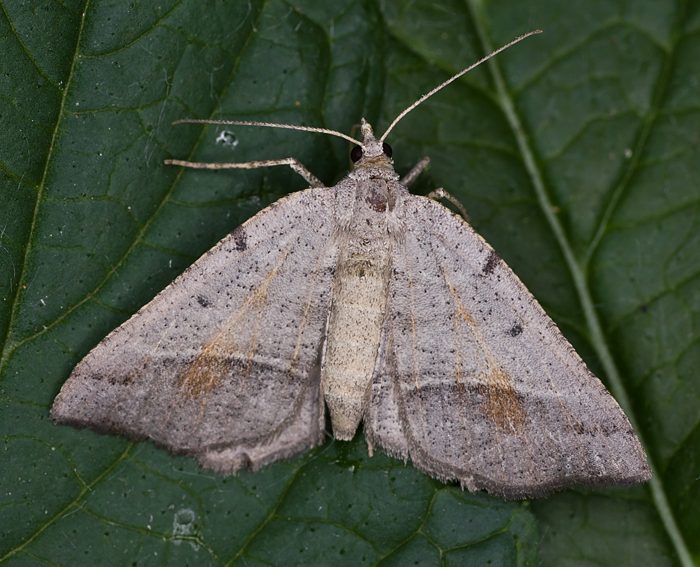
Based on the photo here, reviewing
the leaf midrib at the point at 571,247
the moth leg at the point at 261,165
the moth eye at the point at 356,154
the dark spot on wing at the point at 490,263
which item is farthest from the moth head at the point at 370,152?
the leaf midrib at the point at 571,247

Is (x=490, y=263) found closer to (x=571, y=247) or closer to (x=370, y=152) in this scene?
(x=370, y=152)

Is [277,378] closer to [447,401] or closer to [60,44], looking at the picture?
[447,401]

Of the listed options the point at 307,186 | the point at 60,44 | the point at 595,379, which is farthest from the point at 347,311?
the point at 60,44

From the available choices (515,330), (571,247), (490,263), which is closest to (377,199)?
(490,263)

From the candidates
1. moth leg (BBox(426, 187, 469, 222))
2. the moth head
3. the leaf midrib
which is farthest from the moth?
the leaf midrib

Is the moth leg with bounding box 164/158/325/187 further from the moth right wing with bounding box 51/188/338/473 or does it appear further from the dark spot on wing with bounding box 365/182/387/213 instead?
the dark spot on wing with bounding box 365/182/387/213

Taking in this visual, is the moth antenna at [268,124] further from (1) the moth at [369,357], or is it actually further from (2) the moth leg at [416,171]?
(2) the moth leg at [416,171]
